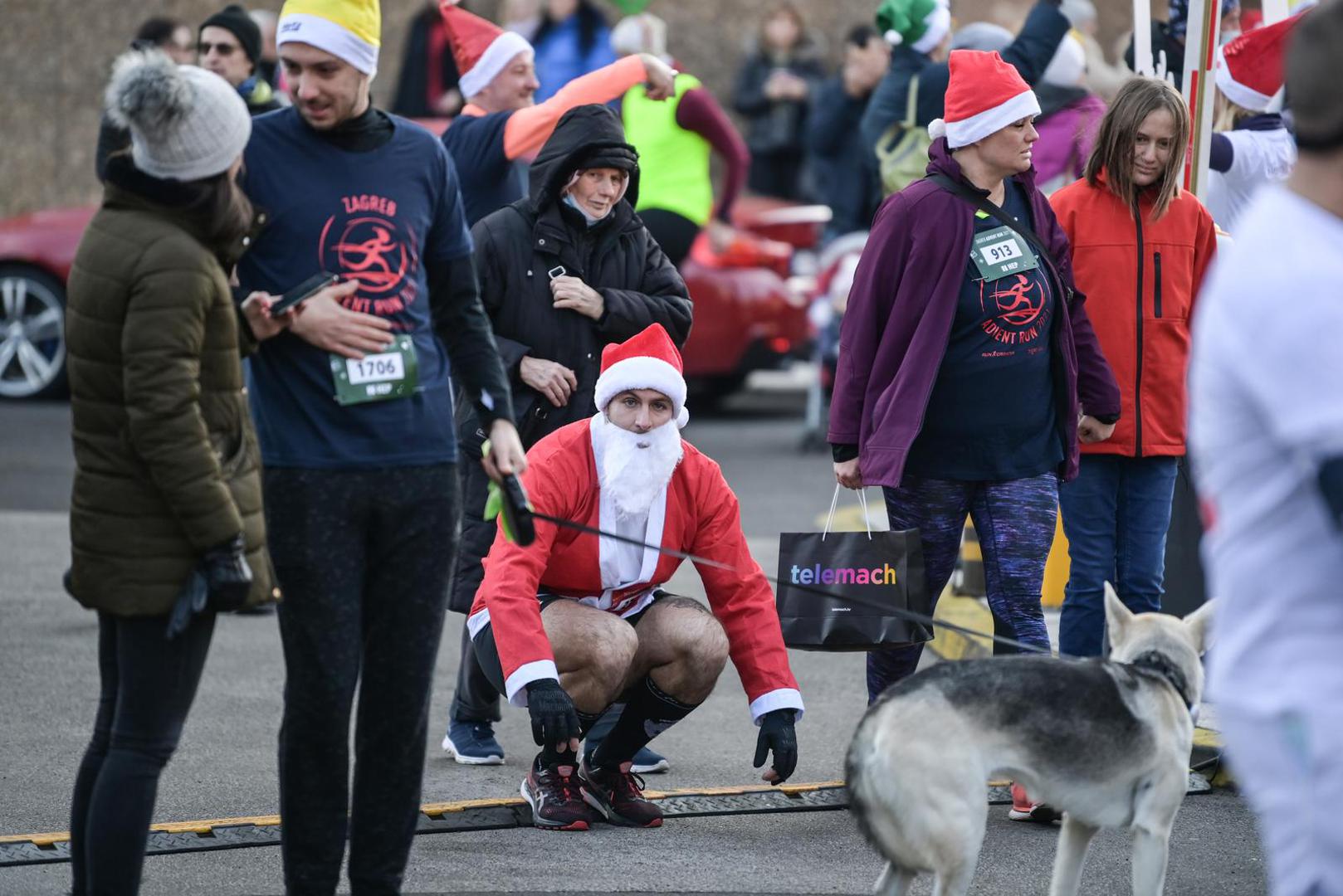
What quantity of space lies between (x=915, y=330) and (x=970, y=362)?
176mm

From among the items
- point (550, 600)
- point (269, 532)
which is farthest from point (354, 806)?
point (550, 600)

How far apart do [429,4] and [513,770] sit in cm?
1012

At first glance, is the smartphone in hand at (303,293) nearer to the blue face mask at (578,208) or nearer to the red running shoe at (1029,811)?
the blue face mask at (578,208)

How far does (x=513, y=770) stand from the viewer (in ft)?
18.7

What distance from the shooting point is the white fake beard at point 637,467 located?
5137 mm

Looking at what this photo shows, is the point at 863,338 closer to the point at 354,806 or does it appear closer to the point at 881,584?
the point at 881,584

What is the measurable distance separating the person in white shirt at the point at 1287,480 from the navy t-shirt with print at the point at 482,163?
14.0 feet

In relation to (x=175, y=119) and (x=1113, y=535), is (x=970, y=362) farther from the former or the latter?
(x=175, y=119)

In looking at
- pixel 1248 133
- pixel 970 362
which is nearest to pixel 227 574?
pixel 970 362

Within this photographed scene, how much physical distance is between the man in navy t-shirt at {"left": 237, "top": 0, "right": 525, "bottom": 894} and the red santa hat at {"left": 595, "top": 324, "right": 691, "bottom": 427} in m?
1.15

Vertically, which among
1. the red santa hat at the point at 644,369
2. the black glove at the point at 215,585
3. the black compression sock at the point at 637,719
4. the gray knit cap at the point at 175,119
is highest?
the gray knit cap at the point at 175,119

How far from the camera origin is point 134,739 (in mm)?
3756

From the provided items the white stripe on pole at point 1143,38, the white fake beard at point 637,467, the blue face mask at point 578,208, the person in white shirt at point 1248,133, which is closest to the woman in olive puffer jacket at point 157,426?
the white fake beard at point 637,467

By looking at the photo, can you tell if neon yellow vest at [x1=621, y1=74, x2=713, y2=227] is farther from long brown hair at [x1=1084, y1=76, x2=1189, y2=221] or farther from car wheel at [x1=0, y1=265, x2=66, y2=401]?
car wheel at [x1=0, y1=265, x2=66, y2=401]
